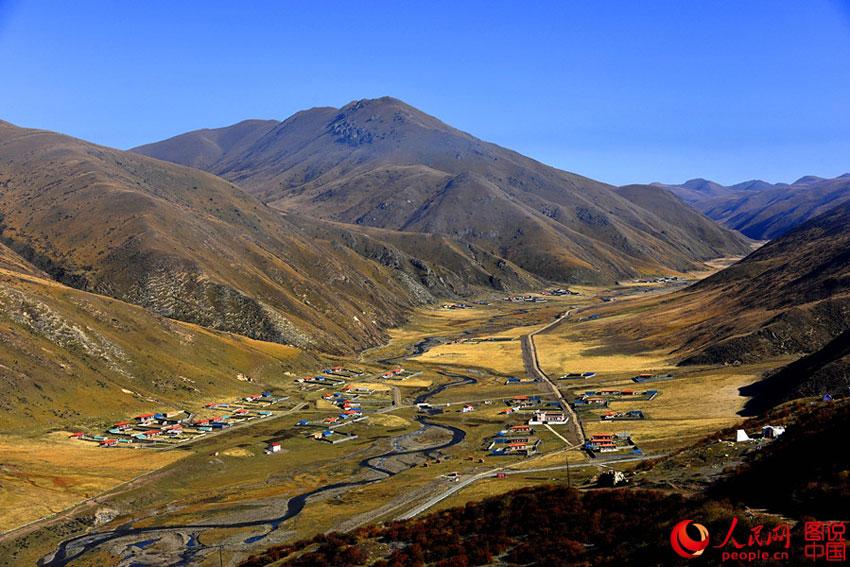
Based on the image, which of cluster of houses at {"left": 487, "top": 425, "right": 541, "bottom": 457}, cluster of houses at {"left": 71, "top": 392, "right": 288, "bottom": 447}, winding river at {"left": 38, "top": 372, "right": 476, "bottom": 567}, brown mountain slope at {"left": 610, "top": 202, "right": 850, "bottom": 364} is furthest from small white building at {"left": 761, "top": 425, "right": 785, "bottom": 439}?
brown mountain slope at {"left": 610, "top": 202, "right": 850, "bottom": 364}

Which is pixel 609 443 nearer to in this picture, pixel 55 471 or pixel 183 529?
pixel 183 529

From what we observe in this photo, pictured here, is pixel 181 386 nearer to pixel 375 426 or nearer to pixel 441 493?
pixel 375 426


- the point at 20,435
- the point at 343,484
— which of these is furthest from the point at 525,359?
the point at 20,435

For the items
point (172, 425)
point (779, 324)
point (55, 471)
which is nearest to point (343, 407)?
point (172, 425)

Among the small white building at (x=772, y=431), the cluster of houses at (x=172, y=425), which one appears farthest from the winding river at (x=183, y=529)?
the small white building at (x=772, y=431)

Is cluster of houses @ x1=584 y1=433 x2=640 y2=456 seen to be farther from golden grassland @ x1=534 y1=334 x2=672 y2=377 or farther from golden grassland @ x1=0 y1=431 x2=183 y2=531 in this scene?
golden grassland @ x1=534 y1=334 x2=672 y2=377

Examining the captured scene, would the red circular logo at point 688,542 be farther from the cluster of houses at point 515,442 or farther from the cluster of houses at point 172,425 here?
the cluster of houses at point 172,425
